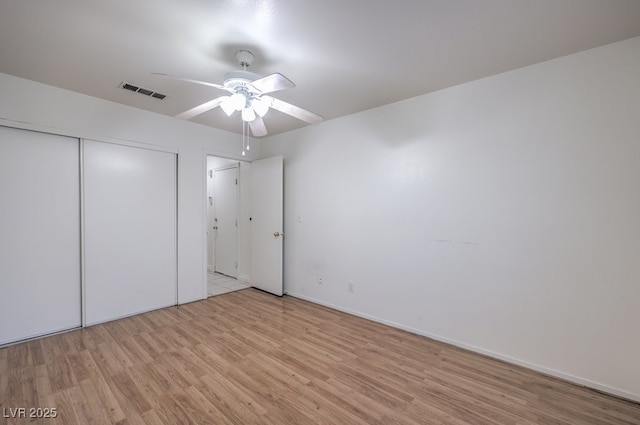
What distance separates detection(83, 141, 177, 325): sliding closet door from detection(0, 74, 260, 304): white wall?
12 centimetres

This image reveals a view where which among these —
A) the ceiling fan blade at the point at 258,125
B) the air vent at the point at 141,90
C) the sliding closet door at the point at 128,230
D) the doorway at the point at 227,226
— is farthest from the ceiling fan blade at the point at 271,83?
the doorway at the point at 227,226

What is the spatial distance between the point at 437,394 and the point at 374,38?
2.63 m

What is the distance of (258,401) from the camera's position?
74.5 inches

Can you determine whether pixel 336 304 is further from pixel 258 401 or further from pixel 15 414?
pixel 15 414

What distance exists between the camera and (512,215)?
2.40 metres

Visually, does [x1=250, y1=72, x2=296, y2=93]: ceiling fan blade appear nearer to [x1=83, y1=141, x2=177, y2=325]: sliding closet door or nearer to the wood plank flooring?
the wood plank flooring

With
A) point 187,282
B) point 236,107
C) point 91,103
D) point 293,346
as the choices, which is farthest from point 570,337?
point 91,103

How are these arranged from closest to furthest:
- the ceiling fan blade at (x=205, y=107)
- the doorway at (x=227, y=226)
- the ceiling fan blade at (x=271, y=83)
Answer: the ceiling fan blade at (x=271, y=83) → the ceiling fan blade at (x=205, y=107) → the doorway at (x=227, y=226)

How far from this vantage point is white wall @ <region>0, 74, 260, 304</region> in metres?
2.67

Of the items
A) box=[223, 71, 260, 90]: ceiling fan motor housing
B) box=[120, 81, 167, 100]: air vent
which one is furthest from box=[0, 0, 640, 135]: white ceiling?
box=[223, 71, 260, 90]: ceiling fan motor housing

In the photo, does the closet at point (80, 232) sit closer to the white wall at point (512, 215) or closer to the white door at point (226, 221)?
the white door at point (226, 221)

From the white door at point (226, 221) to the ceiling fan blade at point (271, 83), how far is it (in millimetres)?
3342

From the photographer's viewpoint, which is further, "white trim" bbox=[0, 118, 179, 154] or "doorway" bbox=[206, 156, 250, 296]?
"doorway" bbox=[206, 156, 250, 296]

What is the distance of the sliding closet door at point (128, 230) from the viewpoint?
122 inches
